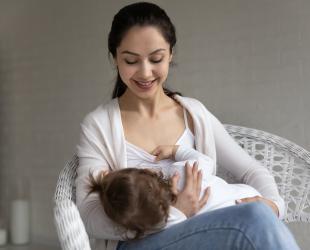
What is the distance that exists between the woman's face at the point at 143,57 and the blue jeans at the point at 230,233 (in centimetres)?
45

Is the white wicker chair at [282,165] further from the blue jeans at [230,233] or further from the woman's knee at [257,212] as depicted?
the woman's knee at [257,212]

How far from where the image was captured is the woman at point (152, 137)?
45.8 inches

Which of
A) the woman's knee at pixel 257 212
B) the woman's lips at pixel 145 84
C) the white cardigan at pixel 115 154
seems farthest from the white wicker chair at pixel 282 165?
the woman's knee at pixel 257 212

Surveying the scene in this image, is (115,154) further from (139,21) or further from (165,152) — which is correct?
(139,21)

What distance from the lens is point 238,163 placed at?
5.12 feet

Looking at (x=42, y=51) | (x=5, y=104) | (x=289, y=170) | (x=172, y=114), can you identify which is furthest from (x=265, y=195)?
(x=5, y=104)

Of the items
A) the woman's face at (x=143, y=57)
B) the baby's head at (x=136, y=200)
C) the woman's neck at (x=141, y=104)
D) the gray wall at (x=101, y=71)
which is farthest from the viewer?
the gray wall at (x=101, y=71)

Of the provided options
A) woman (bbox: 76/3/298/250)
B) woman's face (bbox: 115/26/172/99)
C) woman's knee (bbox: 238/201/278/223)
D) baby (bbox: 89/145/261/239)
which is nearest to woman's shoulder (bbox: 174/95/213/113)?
woman (bbox: 76/3/298/250)

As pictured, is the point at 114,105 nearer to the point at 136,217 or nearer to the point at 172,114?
the point at 172,114

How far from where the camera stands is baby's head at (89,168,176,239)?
1156 millimetres

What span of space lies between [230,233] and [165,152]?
427 mm

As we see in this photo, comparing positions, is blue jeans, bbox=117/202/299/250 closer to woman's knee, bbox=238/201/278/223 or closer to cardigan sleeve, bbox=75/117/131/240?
woman's knee, bbox=238/201/278/223

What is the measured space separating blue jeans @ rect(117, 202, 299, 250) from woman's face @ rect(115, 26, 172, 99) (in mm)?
454

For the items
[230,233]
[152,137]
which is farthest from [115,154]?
[230,233]
